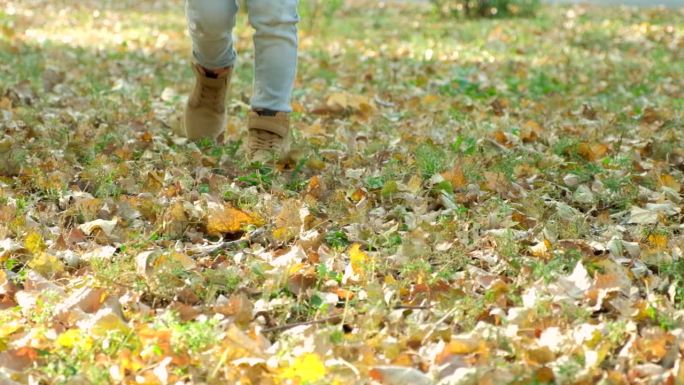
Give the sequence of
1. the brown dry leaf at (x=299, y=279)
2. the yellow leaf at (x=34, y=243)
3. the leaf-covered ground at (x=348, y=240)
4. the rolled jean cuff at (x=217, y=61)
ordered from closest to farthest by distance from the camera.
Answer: the leaf-covered ground at (x=348, y=240)
the brown dry leaf at (x=299, y=279)
the yellow leaf at (x=34, y=243)
the rolled jean cuff at (x=217, y=61)

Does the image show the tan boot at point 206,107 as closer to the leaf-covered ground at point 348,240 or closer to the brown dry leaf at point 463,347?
the leaf-covered ground at point 348,240

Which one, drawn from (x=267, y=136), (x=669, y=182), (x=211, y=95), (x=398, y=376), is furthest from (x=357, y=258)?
(x=211, y=95)

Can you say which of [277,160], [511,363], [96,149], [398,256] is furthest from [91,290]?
[96,149]

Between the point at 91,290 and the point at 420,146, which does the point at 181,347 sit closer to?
the point at 91,290

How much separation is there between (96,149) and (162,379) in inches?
86.6

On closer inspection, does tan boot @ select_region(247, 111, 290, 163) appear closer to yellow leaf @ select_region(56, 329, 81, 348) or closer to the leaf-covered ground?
the leaf-covered ground

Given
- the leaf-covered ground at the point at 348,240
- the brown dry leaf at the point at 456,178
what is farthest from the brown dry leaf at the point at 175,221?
the brown dry leaf at the point at 456,178

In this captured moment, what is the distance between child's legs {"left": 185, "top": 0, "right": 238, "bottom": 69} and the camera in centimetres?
362

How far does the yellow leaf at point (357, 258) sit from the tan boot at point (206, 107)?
1.59m

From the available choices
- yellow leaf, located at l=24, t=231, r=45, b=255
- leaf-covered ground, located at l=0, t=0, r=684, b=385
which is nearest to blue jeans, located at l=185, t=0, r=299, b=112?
leaf-covered ground, located at l=0, t=0, r=684, b=385

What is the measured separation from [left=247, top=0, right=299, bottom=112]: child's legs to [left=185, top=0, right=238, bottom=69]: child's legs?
0.10 m

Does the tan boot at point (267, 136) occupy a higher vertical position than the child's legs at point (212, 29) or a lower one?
lower

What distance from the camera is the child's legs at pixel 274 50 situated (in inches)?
144

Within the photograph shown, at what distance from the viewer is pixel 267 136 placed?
390cm
